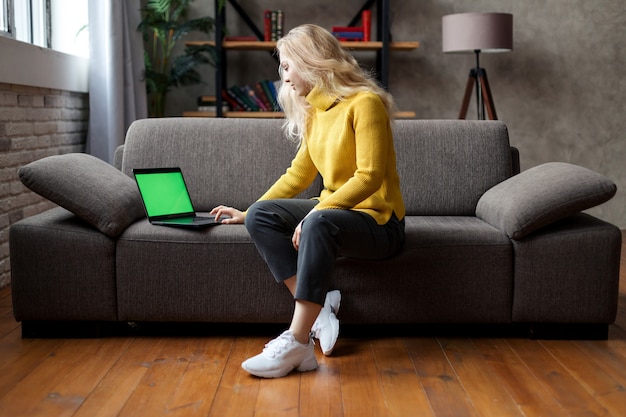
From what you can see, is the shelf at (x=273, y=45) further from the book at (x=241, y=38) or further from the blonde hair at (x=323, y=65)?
the blonde hair at (x=323, y=65)

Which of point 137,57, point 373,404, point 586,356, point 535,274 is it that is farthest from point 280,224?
point 137,57

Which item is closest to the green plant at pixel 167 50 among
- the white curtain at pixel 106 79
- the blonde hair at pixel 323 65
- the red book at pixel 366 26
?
the white curtain at pixel 106 79

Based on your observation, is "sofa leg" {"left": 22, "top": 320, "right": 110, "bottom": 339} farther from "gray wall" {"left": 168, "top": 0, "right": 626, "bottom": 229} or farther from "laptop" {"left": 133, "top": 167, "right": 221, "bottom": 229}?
"gray wall" {"left": 168, "top": 0, "right": 626, "bottom": 229}

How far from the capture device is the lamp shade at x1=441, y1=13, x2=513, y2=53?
481 cm

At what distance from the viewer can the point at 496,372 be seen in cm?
229

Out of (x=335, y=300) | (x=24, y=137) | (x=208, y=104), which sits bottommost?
(x=335, y=300)

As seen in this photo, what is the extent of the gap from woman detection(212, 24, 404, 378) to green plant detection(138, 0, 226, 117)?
2.40 metres

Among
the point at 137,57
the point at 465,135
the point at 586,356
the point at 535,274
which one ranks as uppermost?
the point at 137,57

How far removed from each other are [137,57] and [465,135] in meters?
2.33

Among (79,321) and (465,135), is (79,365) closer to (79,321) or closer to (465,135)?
(79,321)

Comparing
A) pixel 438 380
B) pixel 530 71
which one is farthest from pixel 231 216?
pixel 530 71

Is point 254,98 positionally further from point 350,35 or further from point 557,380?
point 557,380

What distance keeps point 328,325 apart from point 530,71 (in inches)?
140

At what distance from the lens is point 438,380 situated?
2217mm
